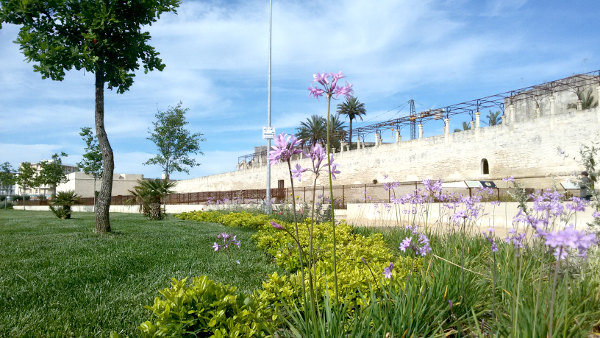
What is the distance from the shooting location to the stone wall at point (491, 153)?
65.0ft

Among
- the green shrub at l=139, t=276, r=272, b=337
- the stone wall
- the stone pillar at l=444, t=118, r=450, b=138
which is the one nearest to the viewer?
the green shrub at l=139, t=276, r=272, b=337

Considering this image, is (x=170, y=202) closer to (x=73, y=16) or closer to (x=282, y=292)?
(x=73, y=16)

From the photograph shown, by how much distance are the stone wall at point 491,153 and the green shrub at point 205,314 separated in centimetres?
1458

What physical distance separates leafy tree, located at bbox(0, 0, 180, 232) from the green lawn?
2.11 m

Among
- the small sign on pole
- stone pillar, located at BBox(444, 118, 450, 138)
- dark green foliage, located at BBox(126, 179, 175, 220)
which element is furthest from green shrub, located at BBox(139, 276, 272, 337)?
stone pillar, located at BBox(444, 118, 450, 138)

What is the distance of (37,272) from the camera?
4.94 meters

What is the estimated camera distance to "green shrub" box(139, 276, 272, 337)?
251cm

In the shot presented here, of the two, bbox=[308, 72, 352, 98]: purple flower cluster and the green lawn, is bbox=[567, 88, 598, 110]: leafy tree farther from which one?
bbox=[308, 72, 352, 98]: purple flower cluster

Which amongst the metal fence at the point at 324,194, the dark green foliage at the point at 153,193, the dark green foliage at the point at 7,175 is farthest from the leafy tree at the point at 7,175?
the dark green foliage at the point at 153,193

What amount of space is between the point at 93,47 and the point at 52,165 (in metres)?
44.9

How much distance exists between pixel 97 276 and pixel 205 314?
110 inches

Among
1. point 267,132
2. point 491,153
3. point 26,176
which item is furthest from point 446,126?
point 26,176

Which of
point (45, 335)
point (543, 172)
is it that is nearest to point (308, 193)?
point (543, 172)

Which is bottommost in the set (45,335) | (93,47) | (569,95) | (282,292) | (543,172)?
(45,335)
